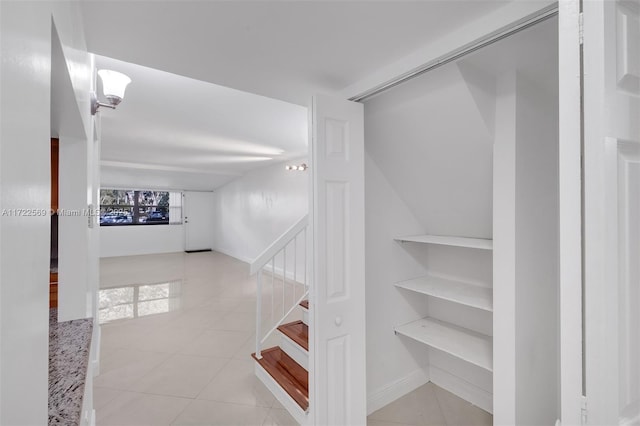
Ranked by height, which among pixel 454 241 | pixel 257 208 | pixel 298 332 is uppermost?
pixel 257 208

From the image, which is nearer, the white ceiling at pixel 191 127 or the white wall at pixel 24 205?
the white wall at pixel 24 205

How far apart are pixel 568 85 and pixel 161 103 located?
10.1 feet

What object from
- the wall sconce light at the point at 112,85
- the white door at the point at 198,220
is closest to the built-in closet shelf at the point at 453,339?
the wall sconce light at the point at 112,85

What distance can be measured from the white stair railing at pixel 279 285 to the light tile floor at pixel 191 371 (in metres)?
0.23

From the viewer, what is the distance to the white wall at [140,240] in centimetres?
835

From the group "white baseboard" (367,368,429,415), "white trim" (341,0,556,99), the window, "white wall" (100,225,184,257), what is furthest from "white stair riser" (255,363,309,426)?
the window

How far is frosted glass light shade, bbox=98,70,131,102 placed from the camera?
5.74ft

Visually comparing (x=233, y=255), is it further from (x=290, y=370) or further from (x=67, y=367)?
(x=67, y=367)

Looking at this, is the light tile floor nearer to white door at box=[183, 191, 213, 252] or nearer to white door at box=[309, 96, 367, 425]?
white door at box=[309, 96, 367, 425]

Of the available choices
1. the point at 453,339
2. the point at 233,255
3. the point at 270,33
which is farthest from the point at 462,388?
the point at 233,255

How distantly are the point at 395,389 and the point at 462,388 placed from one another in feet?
1.78

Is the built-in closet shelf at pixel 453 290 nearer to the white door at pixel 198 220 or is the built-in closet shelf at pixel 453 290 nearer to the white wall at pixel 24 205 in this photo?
the white wall at pixel 24 205

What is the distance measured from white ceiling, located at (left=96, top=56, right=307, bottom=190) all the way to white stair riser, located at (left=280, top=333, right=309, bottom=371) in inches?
85.6

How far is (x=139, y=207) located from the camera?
29.9 ft
